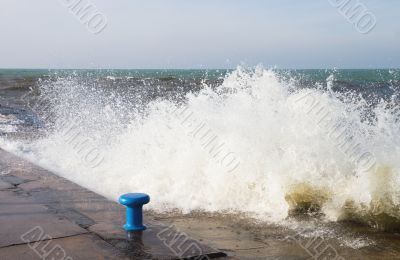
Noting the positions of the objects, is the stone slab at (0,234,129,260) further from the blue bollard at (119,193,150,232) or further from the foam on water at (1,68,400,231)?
the foam on water at (1,68,400,231)

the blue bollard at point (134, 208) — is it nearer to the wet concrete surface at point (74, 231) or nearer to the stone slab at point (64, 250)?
the wet concrete surface at point (74, 231)

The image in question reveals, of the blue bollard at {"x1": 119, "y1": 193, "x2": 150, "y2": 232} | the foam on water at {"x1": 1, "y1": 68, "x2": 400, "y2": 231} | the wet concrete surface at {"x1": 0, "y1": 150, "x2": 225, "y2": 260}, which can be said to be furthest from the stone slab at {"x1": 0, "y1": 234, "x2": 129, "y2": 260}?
the foam on water at {"x1": 1, "y1": 68, "x2": 400, "y2": 231}

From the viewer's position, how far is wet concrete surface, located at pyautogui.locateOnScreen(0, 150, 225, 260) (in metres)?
3.71

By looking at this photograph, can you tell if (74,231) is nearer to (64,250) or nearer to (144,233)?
(64,250)

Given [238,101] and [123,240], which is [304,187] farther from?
[123,240]

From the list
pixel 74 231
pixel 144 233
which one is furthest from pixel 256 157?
pixel 74 231

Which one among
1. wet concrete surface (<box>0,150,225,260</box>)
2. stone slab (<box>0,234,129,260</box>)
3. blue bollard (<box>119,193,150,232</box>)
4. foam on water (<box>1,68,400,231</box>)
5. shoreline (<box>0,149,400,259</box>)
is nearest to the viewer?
stone slab (<box>0,234,129,260</box>)

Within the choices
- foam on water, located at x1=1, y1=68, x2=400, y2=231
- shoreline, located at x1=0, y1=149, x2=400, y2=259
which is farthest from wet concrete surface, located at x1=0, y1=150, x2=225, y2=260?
foam on water, located at x1=1, y1=68, x2=400, y2=231

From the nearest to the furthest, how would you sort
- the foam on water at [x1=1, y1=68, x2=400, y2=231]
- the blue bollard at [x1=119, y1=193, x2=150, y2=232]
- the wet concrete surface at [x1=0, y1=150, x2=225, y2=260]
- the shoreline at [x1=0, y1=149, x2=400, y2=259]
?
1. the wet concrete surface at [x1=0, y1=150, x2=225, y2=260]
2. the shoreline at [x1=0, y1=149, x2=400, y2=259]
3. the blue bollard at [x1=119, y1=193, x2=150, y2=232]
4. the foam on water at [x1=1, y1=68, x2=400, y2=231]

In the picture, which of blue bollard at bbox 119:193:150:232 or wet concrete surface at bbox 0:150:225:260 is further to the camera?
blue bollard at bbox 119:193:150:232

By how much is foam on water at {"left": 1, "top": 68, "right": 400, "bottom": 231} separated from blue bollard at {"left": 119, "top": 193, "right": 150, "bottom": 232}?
1.80 meters

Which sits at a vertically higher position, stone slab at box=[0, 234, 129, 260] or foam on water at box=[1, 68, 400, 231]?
foam on water at box=[1, 68, 400, 231]

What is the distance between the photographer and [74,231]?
4191mm

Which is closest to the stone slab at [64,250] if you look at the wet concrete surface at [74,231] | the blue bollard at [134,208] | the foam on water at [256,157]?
the wet concrete surface at [74,231]
